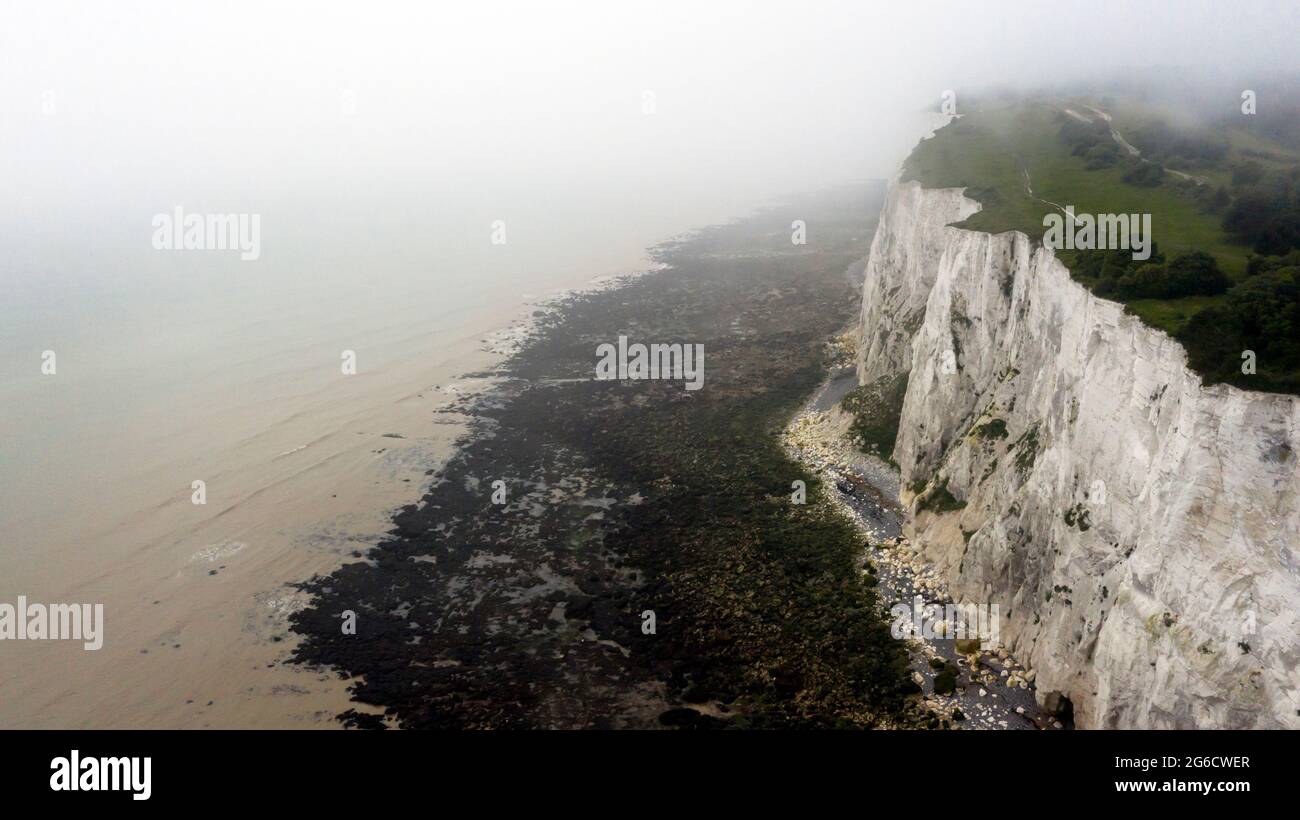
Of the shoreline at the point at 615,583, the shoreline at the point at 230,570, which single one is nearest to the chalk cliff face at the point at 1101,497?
the shoreline at the point at 615,583

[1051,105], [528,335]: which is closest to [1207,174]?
[1051,105]

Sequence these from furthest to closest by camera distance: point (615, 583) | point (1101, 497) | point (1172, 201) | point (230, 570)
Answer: point (1172, 201), point (230, 570), point (615, 583), point (1101, 497)

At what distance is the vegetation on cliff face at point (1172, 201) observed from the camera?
62.3 ft

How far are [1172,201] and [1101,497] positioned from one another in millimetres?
21389

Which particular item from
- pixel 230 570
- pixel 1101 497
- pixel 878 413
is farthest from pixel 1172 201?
pixel 230 570

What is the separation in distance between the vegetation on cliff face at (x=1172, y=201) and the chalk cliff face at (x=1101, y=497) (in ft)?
2.66

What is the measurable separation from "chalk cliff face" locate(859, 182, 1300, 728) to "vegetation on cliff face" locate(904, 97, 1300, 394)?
2.66 feet

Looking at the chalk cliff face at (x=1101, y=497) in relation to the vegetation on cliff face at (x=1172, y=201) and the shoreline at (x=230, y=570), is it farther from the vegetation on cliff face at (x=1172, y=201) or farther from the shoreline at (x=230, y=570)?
the shoreline at (x=230, y=570)

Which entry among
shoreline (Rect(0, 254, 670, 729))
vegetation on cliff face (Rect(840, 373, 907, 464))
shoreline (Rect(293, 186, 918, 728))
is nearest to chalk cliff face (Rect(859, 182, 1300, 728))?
vegetation on cliff face (Rect(840, 373, 907, 464))

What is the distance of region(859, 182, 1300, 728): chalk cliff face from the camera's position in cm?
1659

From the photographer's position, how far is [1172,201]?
34938mm

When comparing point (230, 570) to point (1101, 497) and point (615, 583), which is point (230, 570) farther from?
point (1101, 497)

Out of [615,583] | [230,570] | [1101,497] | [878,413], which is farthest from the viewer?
[878,413]

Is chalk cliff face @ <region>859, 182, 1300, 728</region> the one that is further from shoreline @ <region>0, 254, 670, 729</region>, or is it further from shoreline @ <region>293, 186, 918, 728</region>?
shoreline @ <region>0, 254, 670, 729</region>
